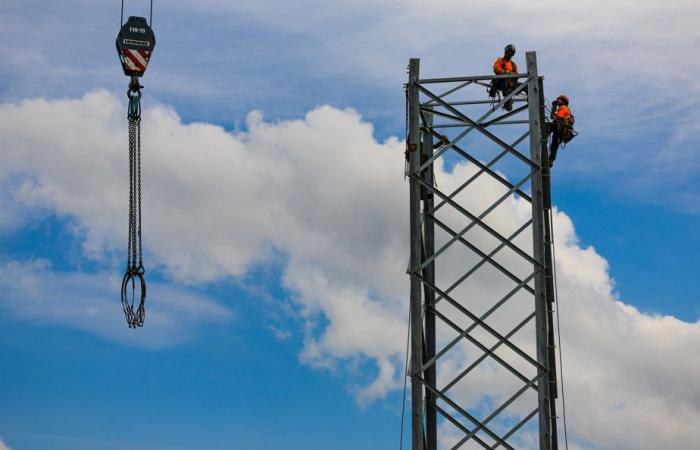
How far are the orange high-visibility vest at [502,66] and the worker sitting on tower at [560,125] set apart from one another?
1.51 metres

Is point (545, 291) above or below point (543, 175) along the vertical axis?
below

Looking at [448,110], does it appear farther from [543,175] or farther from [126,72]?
[126,72]

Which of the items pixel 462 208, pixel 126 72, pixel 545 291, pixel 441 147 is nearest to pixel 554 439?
pixel 545 291

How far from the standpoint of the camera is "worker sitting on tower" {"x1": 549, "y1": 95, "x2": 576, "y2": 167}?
27.0m

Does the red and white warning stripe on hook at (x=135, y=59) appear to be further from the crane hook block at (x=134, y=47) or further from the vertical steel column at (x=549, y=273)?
the vertical steel column at (x=549, y=273)

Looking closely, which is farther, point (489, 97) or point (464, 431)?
point (489, 97)

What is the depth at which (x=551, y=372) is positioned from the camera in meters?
25.1

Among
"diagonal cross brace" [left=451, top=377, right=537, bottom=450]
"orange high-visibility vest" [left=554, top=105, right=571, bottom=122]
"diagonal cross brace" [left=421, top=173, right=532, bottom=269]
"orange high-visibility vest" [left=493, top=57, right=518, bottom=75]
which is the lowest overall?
"diagonal cross brace" [left=451, top=377, right=537, bottom=450]

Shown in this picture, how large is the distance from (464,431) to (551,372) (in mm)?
2641

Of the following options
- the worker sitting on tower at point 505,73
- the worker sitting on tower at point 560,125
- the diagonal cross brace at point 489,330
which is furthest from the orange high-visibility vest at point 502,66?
the diagonal cross brace at point 489,330

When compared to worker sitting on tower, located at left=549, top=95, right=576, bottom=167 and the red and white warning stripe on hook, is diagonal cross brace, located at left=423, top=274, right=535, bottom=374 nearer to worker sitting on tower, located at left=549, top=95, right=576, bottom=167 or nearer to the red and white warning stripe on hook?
worker sitting on tower, located at left=549, top=95, right=576, bottom=167

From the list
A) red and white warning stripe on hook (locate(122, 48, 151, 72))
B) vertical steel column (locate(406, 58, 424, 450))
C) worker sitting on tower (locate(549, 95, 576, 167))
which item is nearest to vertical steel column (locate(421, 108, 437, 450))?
vertical steel column (locate(406, 58, 424, 450))

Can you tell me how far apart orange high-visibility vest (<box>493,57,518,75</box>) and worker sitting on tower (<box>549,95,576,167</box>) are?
1.51 m

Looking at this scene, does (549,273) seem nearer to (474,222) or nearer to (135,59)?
(474,222)
